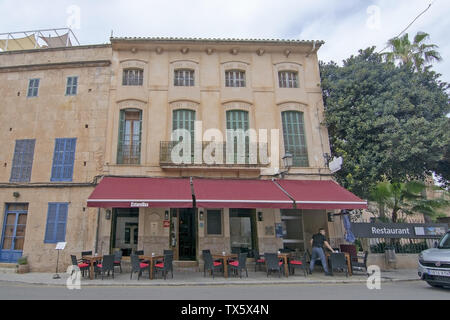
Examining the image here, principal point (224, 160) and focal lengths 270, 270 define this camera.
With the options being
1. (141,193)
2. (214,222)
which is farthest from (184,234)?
(141,193)

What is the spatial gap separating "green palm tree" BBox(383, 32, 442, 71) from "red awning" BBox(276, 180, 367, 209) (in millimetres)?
9434

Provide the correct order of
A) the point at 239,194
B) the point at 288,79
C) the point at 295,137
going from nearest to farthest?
the point at 239,194
the point at 295,137
the point at 288,79

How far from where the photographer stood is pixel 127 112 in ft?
42.0

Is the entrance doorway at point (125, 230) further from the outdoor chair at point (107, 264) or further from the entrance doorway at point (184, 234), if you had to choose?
the outdoor chair at point (107, 264)

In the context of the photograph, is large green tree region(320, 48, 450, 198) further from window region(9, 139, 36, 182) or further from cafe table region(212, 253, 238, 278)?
window region(9, 139, 36, 182)

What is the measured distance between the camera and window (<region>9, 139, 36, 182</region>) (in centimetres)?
1221

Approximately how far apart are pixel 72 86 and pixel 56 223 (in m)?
6.49

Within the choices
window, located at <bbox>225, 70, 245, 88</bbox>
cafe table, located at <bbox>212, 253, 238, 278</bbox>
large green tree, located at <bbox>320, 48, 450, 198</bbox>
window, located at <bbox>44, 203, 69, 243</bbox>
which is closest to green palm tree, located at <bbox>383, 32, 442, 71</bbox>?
large green tree, located at <bbox>320, 48, 450, 198</bbox>

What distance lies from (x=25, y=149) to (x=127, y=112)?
493 cm

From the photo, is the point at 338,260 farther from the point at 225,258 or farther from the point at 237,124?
the point at 237,124

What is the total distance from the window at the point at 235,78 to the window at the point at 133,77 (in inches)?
165

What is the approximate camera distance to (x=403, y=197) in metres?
12.7
